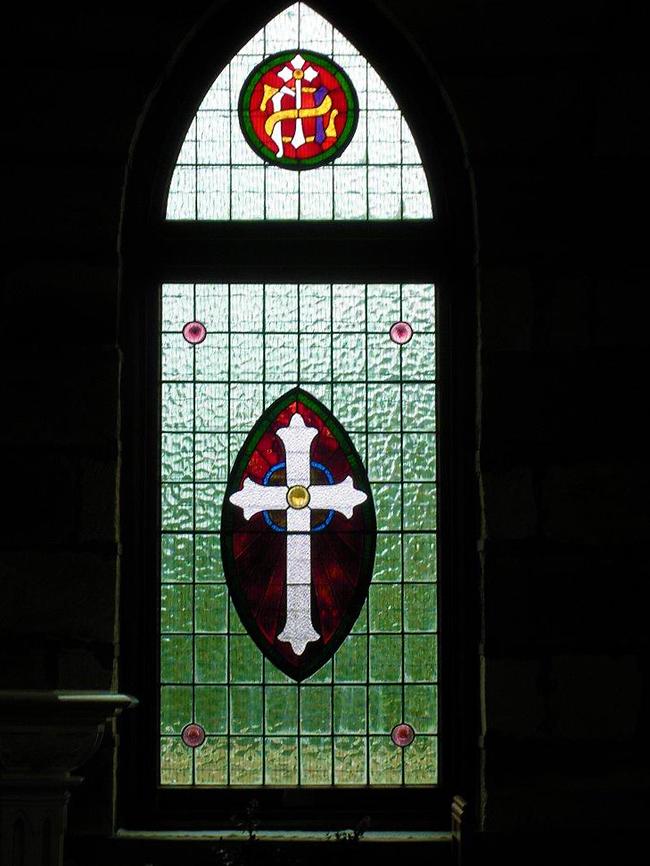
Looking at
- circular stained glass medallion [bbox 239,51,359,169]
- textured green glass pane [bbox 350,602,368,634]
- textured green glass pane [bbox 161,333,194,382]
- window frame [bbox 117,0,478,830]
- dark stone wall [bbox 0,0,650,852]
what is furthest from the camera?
circular stained glass medallion [bbox 239,51,359,169]

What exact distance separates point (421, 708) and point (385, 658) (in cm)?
19

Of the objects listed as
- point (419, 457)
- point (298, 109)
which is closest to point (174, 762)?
point (419, 457)

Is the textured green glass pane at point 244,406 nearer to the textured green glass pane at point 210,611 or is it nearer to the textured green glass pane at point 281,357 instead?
the textured green glass pane at point 281,357

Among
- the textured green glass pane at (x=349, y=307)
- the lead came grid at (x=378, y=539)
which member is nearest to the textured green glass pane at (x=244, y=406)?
the lead came grid at (x=378, y=539)

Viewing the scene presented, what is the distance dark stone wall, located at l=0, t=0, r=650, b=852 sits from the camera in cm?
466

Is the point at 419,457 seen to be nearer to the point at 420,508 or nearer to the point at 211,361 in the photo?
the point at 420,508

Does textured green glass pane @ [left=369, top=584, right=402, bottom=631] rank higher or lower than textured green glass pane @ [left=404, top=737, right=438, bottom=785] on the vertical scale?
higher

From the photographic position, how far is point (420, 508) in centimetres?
500

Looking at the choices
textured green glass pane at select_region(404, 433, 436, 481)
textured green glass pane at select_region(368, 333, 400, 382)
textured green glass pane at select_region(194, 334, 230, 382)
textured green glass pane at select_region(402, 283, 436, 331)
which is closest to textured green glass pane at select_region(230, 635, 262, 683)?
textured green glass pane at select_region(404, 433, 436, 481)

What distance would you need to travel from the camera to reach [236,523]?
16.3ft

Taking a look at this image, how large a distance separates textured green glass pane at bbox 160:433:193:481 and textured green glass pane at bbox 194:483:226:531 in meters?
0.06

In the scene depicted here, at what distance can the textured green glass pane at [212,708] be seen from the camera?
4879mm

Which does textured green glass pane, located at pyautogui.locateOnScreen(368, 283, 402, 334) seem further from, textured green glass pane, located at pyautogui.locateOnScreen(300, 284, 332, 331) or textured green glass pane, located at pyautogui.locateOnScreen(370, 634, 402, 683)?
textured green glass pane, located at pyautogui.locateOnScreen(370, 634, 402, 683)

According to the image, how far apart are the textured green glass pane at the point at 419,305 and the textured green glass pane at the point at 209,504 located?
829 mm
